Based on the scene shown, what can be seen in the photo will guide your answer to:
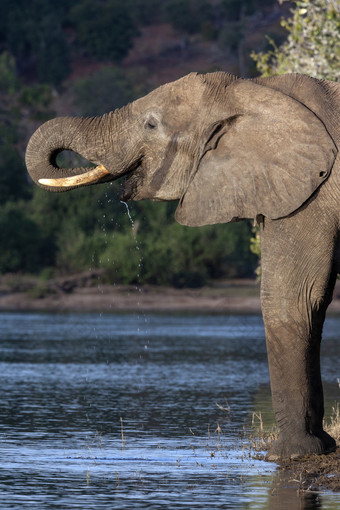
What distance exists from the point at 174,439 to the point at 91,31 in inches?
4586

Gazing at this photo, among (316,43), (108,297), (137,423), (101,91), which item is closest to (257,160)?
(137,423)

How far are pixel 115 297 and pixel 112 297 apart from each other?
1004mm

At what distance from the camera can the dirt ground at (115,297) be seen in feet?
180

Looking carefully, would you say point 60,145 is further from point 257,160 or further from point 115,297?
point 115,297

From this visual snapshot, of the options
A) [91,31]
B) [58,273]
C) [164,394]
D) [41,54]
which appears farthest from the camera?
[91,31]

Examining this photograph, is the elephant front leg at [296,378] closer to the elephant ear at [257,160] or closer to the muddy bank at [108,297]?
the elephant ear at [257,160]

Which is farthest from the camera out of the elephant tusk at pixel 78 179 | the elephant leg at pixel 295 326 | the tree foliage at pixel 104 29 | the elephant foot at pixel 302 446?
the tree foliage at pixel 104 29

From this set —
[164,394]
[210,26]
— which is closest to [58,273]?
[164,394]

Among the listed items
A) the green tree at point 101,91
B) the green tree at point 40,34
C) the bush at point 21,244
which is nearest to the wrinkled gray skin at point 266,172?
the bush at point 21,244

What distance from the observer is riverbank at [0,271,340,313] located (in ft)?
180

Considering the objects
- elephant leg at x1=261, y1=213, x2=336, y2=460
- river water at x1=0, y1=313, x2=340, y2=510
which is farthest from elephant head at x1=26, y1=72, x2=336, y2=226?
river water at x1=0, y1=313, x2=340, y2=510

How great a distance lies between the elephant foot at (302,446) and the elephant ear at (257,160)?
6.04ft

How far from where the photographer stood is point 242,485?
1015 centimetres

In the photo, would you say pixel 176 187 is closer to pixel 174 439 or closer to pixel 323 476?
pixel 323 476
